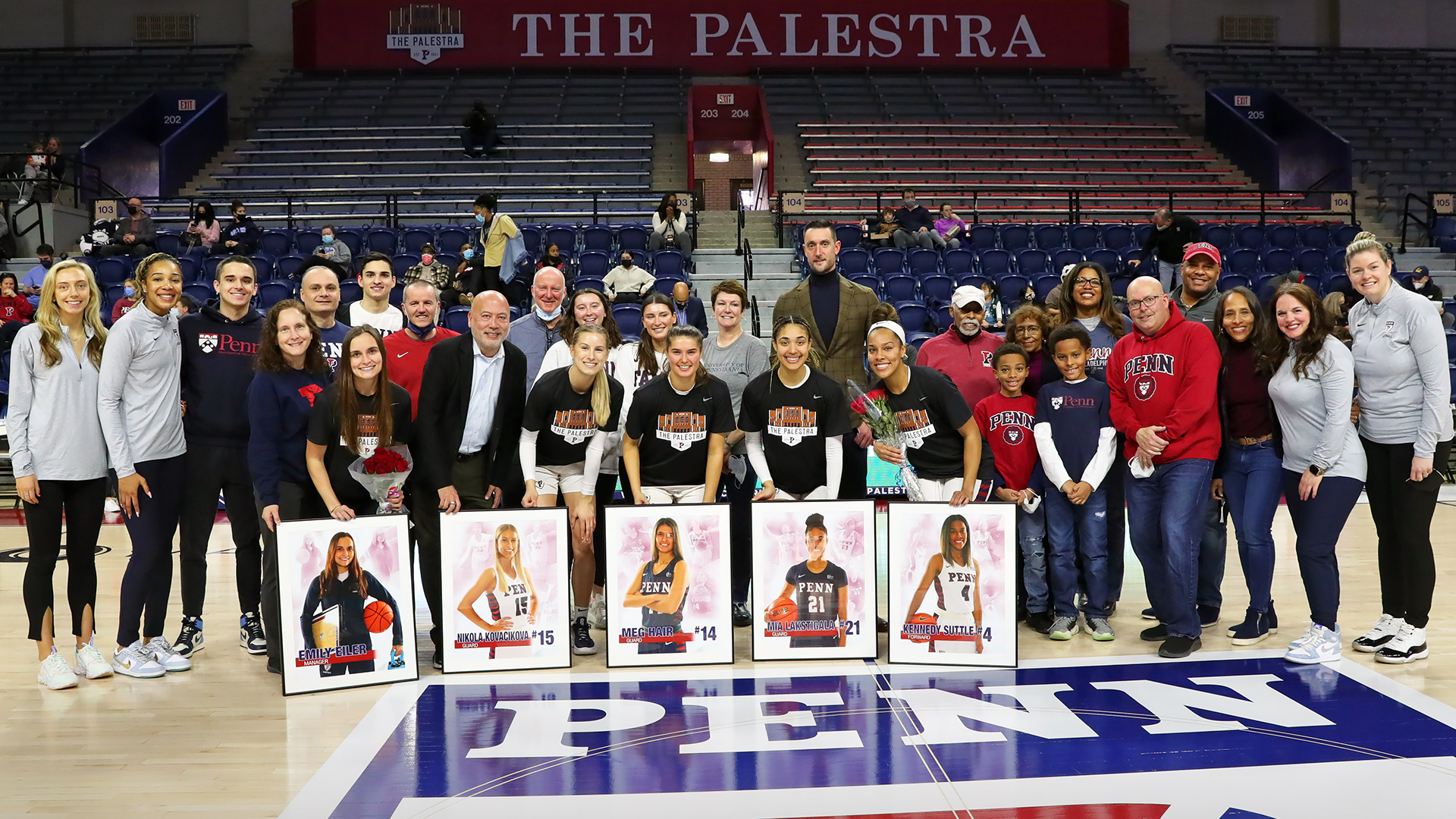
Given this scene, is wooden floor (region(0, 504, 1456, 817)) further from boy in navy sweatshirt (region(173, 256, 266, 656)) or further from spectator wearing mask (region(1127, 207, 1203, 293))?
spectator wearing mask (region(1127, 207, 1203, 293))

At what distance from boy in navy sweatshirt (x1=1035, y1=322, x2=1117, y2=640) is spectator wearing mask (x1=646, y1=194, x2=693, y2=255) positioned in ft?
27.5

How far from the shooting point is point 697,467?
463cm

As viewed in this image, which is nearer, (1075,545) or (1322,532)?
(1322,532)

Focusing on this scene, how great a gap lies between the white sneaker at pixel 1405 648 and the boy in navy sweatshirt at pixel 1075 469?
41.1 inches

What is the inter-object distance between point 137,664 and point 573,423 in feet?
6.60

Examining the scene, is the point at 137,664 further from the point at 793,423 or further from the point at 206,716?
the point at 793,423

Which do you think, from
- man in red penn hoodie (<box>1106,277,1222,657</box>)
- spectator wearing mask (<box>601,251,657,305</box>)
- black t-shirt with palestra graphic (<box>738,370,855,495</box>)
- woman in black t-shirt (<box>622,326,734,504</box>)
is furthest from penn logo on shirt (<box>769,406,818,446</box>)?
spectator wearing mask (<box>601,251,657,305</box>)

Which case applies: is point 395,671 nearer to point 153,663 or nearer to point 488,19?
point 153,663

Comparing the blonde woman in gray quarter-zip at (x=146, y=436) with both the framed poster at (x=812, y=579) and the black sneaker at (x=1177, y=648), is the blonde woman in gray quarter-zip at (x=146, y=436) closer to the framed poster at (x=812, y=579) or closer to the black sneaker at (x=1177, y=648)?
the framed poster at (x=812, y=579)

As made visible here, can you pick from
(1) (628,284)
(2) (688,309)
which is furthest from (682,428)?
(1) (628,284)

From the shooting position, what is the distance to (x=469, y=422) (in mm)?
4504

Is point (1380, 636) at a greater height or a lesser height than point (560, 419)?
lesser

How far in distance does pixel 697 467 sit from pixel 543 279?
1308 mm

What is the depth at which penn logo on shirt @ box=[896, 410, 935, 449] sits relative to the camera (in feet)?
15.2
